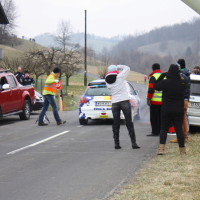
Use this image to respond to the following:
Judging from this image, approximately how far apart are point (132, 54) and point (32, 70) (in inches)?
3950

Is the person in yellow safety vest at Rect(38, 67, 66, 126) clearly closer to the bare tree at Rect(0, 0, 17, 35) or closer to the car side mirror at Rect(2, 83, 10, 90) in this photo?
the car side mirror at Rect(2, 83, 10, 90)

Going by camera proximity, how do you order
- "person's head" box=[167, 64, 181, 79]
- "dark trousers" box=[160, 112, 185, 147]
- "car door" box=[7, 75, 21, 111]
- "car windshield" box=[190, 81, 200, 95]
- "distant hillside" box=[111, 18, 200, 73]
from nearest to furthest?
1. "person's head" box=[167, 64, 181, 79]
2. "dark trousers" box=[160, 112, 185, 147]
3. "car windshield" box=[190, 81, 200, 95]
4. "car door" box=[7, 75, 21, 111]
5. "distant hillside" box=[111, 18, 200, 73]

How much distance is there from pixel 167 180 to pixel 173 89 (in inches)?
109

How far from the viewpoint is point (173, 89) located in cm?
973

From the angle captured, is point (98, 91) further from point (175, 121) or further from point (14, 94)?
point (175, 121)

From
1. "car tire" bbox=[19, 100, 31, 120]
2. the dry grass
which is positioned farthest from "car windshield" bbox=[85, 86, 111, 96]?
the dry grass

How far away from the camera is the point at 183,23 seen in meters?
142

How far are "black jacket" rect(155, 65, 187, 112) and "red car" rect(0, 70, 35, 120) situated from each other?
9199mm

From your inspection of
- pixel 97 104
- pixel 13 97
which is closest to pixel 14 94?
pixel 13 97

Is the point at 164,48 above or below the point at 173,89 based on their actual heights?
above

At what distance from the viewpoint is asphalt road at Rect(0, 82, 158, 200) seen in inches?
279

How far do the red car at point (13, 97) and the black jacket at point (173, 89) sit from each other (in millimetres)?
9199

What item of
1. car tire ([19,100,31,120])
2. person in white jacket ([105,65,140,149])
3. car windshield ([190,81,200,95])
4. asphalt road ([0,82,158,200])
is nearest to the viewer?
asphalt road ([0,82,158,200])

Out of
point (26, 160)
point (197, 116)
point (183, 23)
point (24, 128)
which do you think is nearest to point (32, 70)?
point (24, 128)
